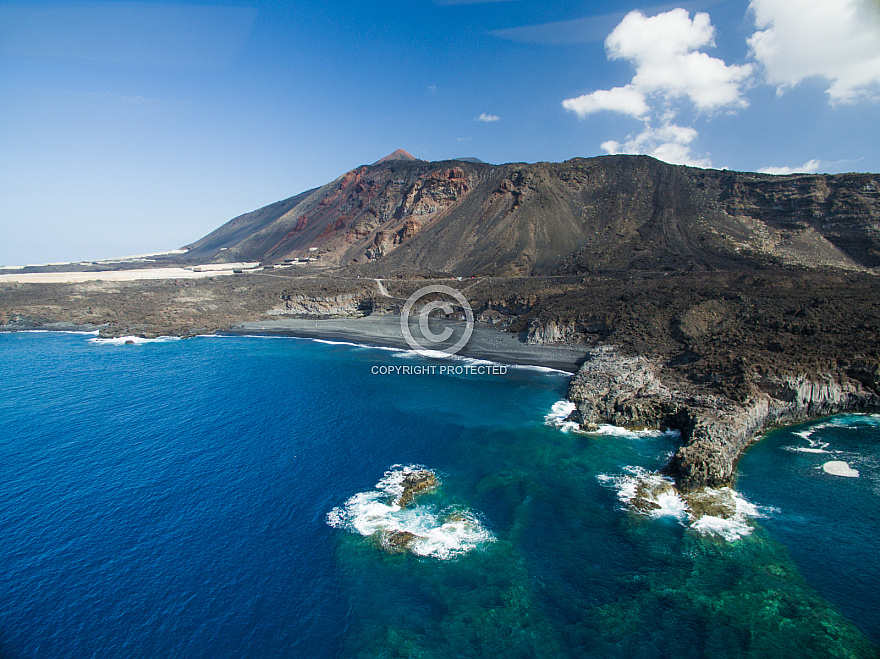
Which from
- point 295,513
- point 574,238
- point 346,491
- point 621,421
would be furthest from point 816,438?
point 574,238

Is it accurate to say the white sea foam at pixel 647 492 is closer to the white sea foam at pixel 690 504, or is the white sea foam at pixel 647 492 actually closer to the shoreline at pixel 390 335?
the white sea foam at pixel 690 504

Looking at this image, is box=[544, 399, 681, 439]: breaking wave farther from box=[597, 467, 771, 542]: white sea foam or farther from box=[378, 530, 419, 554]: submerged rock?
box=[378, 530, 419, 554]: submerged rock

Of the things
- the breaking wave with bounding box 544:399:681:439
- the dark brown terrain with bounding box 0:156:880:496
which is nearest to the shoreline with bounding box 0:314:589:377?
the dark brown terrain with bounding box 0:156:880:496

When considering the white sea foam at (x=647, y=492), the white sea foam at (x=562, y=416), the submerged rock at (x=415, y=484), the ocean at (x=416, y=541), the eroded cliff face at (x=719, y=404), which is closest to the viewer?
the ocean at (x=416, y=541)

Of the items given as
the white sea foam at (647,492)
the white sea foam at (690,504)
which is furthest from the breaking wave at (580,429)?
the white sea foam at (690,504)

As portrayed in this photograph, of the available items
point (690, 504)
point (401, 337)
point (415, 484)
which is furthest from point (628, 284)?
point (415, 484)

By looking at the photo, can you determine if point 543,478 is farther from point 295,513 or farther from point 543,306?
point 543,306

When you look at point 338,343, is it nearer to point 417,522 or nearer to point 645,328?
point 645,328
